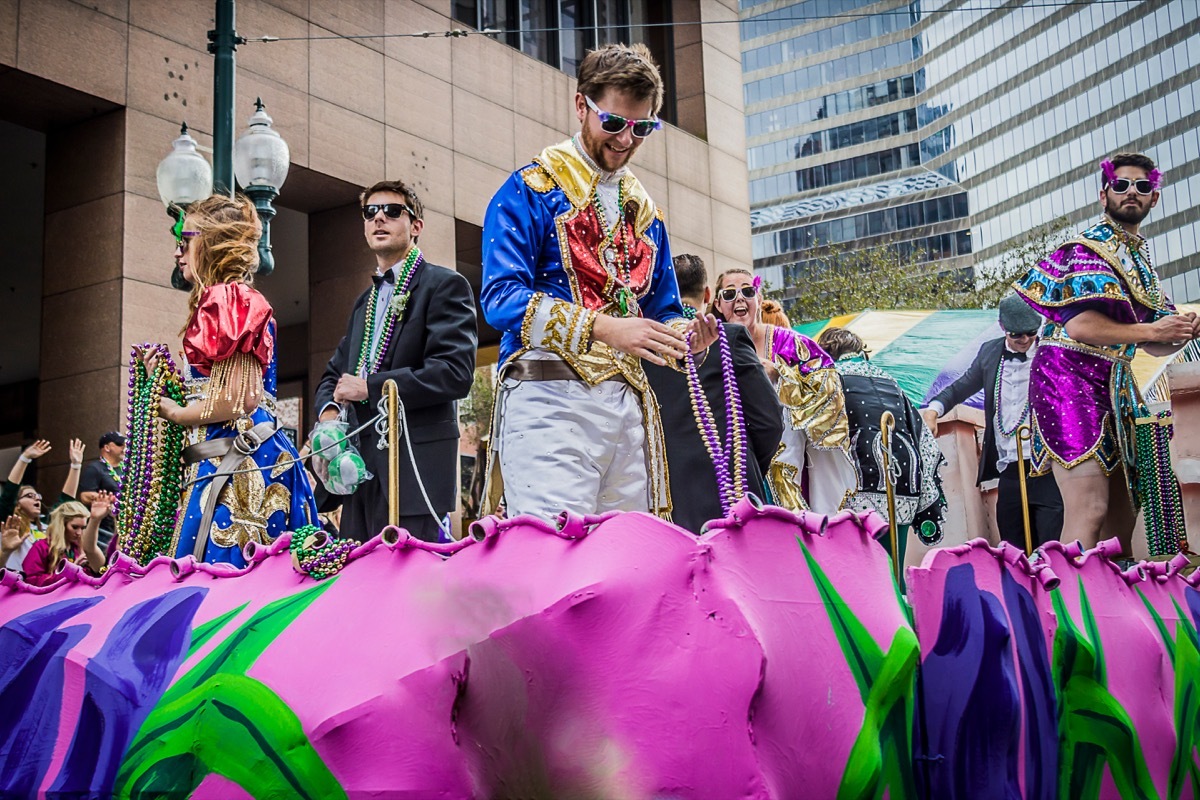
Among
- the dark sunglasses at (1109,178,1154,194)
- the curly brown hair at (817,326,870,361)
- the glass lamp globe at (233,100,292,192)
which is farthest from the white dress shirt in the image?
A: the glass lamp globe at (233,100,292,192)

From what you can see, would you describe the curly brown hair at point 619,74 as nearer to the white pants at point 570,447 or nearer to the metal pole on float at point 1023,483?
the white pants at point 570,447

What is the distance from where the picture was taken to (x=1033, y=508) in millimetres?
6824

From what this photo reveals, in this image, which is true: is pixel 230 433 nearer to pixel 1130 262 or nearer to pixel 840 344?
pixel 1130 262

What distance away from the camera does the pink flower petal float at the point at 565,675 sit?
2656 mm

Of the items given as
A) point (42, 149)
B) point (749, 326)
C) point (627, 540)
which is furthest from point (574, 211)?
point (42, 149)

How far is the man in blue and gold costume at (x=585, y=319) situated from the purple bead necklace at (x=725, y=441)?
13 cm

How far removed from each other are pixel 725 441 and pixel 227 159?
5616mm

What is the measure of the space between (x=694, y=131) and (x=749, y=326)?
579 inches

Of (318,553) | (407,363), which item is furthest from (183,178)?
(318,553)

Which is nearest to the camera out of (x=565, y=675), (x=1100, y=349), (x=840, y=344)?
(x=565, y=675)

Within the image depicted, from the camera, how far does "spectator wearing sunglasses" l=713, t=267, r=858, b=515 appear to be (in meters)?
7.02

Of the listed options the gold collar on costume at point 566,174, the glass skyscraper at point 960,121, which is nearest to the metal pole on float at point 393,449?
the gold collar on costume at point 566,174

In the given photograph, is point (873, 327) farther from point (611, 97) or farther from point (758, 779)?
point (758, 779)

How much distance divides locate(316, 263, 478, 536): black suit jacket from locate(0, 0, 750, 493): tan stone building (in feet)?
26.3
